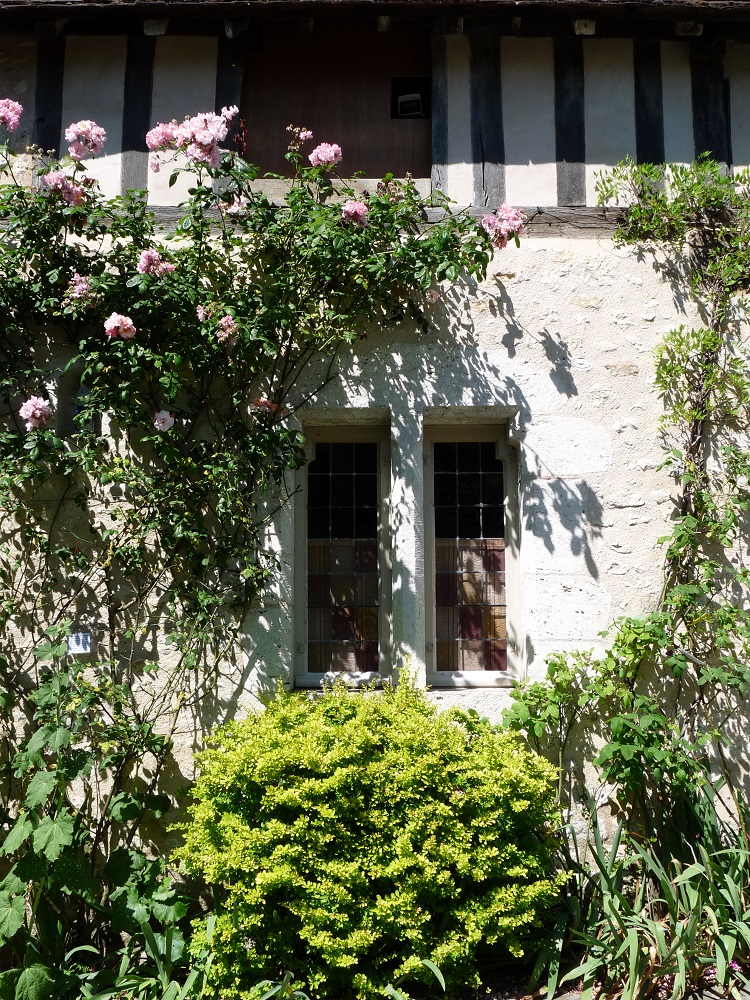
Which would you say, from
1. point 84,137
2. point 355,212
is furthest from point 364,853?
point 84,137

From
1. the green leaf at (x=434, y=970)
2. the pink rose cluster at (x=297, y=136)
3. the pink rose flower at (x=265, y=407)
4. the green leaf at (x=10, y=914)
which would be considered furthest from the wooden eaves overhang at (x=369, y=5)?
the green leaf at (x=434, y=970)

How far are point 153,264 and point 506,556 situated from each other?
89.1 inches

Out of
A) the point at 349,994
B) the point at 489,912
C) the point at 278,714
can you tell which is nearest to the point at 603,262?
the point at 278,714

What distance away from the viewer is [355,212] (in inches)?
165

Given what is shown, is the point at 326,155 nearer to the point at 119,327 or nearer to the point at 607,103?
the point at 119,327

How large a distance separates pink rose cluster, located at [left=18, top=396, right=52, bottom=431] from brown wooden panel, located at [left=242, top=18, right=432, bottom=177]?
72.6 inches

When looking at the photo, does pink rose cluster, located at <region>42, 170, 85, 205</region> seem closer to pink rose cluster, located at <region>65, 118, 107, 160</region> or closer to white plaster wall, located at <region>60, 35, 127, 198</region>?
pink rose cluster, located at <region>65, 118, 107, 160</region>

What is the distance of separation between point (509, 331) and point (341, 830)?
2.52 metres

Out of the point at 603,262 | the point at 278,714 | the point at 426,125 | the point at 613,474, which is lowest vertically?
the point at 278,714

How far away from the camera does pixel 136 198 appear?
4.48 metres

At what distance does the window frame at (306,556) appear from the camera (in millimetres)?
4414

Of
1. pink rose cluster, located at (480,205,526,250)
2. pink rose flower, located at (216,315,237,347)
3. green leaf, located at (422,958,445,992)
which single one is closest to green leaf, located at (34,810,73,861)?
green leaf, located at (422,958,445,992)

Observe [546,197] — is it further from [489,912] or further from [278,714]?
[489,912]

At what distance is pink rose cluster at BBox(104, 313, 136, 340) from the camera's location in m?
3.96
